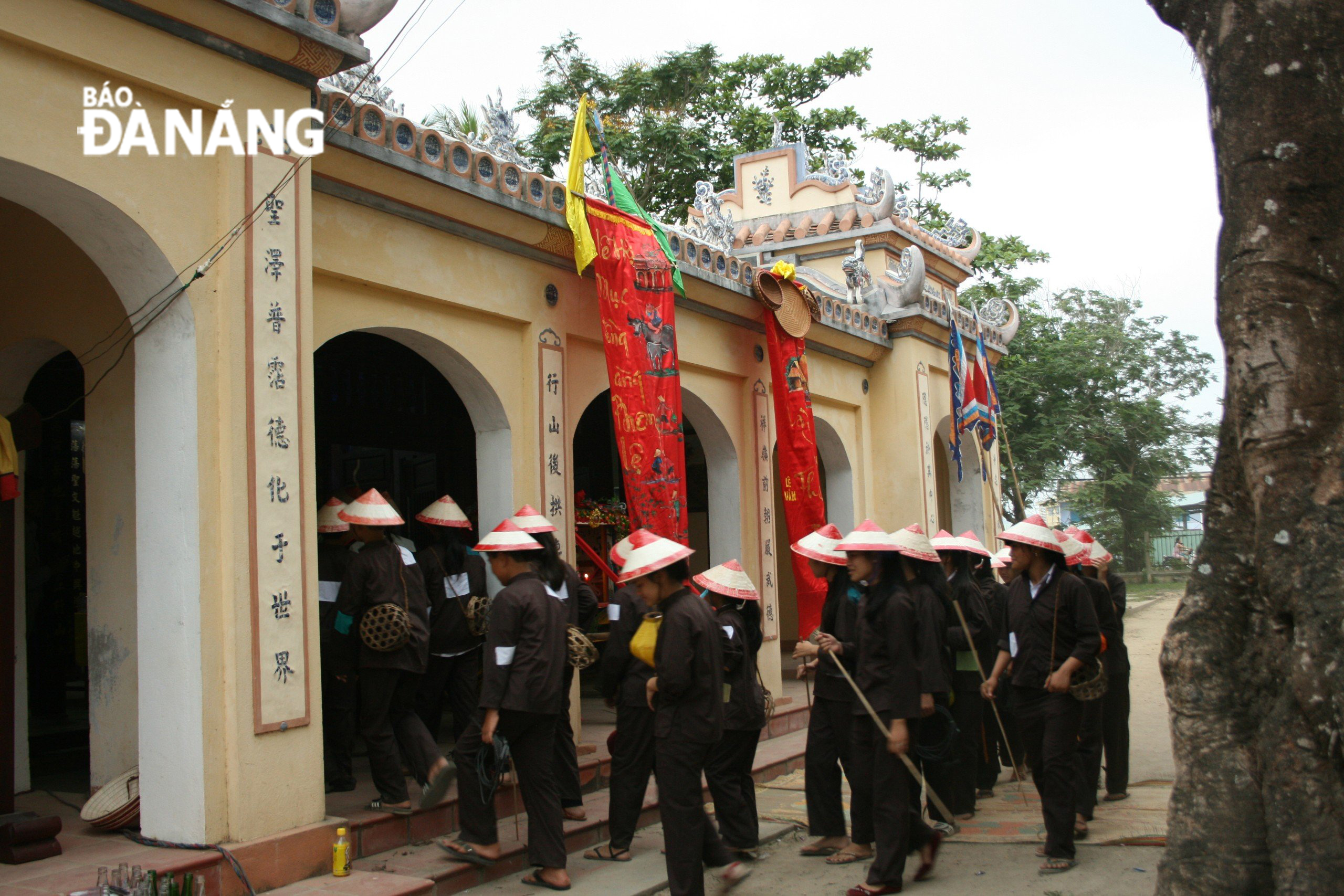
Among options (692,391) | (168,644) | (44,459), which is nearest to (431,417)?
(692,391)

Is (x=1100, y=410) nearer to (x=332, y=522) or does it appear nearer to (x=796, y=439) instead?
(x=796, y=439)

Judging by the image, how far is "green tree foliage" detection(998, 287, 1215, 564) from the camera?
23.8m

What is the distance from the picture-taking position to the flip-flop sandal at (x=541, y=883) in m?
5.72

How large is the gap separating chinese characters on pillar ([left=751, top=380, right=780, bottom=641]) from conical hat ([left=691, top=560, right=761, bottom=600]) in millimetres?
4414

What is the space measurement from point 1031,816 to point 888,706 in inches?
89.3

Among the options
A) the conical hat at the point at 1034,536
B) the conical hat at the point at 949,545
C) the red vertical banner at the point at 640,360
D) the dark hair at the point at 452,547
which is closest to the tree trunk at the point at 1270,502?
the conical hat at the point at 1034,536

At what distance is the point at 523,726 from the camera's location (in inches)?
225

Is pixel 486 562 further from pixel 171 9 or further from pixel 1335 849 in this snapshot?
pixel 1335 849

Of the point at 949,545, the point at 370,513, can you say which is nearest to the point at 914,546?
the point at 949,545

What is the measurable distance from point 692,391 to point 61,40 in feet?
19.8

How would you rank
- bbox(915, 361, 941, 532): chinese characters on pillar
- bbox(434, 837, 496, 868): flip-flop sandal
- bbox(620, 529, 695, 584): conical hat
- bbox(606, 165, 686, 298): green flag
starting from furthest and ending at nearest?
bbox(915, 361, 941, 532): chinese characters on pillar < bbox(606, 165, 686, 298): green flag < bbox(434, 837, 496, 868): flip-flop sandal < bbox(620, 529, 695, 584): conical hat

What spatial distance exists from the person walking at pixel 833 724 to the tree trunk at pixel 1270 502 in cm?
211

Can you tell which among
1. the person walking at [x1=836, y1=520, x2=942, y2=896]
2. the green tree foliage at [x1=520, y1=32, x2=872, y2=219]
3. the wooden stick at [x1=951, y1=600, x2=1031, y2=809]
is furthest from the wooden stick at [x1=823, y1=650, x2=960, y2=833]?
the green tree foliage at [x1=520, y1=32, x2=872, y2=219]

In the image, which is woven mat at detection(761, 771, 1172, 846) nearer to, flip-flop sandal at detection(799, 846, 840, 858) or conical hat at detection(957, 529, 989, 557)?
flip-flop sandal at detection(799, 846, 840, 858)
